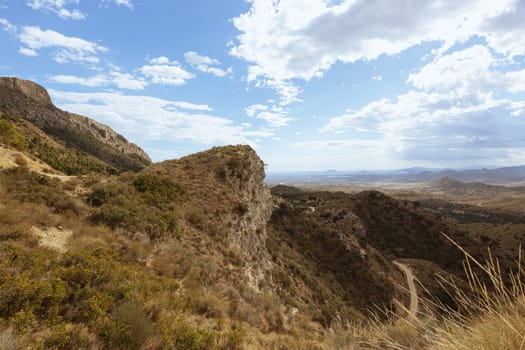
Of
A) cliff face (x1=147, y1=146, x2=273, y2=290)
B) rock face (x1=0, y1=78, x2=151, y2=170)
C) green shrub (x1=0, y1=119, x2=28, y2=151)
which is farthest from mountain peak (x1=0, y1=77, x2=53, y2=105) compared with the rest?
cliff face (x1=147, y1=146, x2=273, y2=290)

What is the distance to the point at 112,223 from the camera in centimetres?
959

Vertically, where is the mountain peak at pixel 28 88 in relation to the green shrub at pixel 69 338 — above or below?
above

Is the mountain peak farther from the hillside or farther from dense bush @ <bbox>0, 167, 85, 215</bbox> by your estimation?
dense bush @ <bbox>0, 167, 85, 215</bbox>

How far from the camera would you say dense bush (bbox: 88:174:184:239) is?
9695mm

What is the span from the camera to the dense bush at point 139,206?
9695 millimetres

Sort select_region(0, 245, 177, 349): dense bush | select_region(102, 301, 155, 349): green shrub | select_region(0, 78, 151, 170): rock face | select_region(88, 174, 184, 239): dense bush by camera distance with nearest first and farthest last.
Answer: select_region(0, 245, 177, 349): dense bush
select_region(102, 301, 155, 349): green shrub
select_region(88, 174, 184, 239): dense bush
select_region(0, 78, 151, 170): rock face

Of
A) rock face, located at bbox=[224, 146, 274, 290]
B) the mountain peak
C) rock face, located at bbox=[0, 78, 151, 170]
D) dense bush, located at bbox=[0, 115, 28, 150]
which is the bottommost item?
rock face, located at bbox=[224, 146, 274, 290]

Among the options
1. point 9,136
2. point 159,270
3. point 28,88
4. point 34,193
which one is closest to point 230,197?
point 159,270

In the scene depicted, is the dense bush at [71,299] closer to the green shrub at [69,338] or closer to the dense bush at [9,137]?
the green shrub at [69,338]

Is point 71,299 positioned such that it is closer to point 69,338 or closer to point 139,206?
point 69,338

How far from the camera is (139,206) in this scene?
11.6 m

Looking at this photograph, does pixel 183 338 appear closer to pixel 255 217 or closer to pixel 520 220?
pixel 255 217

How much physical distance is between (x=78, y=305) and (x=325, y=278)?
26791mm

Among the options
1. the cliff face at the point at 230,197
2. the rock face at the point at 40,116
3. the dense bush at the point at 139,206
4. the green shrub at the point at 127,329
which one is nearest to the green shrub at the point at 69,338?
the green shrub at the point at 127,329
